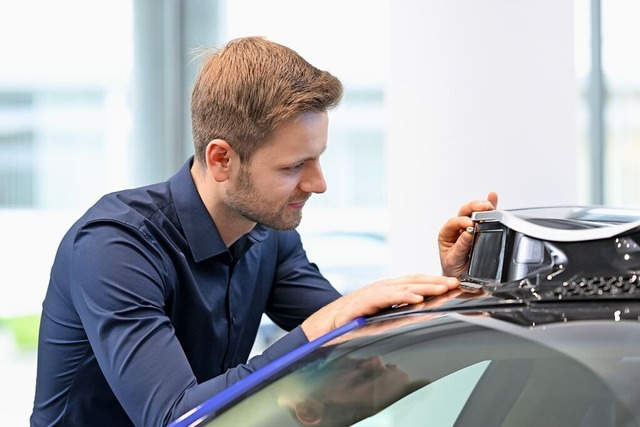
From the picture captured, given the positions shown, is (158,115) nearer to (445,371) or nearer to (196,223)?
(196,223)

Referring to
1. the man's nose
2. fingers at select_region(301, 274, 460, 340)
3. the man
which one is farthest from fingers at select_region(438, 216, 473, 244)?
fingers at select_region(301, 274, 460, 340)

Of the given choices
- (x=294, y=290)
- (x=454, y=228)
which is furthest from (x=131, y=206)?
(x=454, y=228)

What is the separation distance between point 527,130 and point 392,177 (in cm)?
42

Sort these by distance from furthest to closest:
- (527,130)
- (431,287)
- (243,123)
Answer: (527,130)
(243,123)
(431,287)

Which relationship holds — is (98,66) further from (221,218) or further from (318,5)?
(221,218)

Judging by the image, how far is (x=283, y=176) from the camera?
165cm

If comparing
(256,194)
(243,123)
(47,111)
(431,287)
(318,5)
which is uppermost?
(318,5)

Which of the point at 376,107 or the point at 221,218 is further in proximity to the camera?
the point at 376,107

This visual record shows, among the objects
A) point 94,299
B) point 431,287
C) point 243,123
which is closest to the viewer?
point 431,287

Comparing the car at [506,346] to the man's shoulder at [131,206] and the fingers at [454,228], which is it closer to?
the fingers at [454,228]

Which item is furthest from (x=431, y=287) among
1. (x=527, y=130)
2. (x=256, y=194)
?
(x=527, y=130)

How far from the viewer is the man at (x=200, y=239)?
1508 millimetres

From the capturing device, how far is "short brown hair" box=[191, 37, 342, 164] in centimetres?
162

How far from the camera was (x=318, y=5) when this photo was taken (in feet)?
13.9
